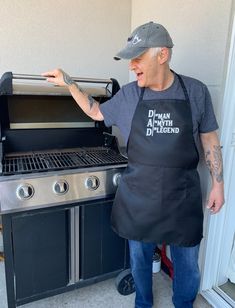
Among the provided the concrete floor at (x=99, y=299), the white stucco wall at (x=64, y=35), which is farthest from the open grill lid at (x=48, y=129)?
the concrete floor at (x=99, y=299)

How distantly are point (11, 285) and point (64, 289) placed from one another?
301 mm

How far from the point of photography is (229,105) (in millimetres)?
1367

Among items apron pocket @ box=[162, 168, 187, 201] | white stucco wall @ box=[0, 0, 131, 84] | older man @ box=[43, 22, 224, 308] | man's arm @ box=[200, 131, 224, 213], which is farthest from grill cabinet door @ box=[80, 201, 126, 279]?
white stucco wall @ box=[0, 0, 131, 84]

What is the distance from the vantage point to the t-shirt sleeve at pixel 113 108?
125 cm

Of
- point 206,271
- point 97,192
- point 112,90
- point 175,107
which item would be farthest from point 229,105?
point 206,271

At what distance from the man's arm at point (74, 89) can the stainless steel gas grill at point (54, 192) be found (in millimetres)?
170

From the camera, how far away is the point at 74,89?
49.7 inches

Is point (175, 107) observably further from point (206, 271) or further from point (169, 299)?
point (169, 299)

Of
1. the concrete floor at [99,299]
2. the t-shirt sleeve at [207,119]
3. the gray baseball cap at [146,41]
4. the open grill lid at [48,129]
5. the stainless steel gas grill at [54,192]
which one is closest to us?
the gray baseball cap at [146,41]

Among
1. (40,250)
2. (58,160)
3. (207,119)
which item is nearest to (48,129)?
(58,160)

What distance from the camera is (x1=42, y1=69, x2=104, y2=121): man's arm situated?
1.23m

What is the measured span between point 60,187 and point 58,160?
0.21 metres

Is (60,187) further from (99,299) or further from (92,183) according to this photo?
(99,299)

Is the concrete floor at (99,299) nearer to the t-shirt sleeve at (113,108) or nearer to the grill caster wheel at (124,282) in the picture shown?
the grill caster wheel at (124,282)
